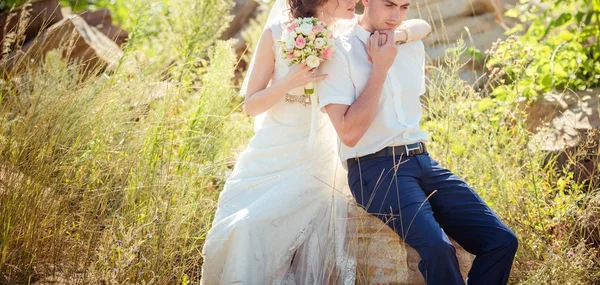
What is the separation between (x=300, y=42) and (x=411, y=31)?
2.13ft

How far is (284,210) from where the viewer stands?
3.75m

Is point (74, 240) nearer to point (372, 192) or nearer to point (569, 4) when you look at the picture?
point (372, 192)

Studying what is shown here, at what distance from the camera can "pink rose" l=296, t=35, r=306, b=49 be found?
3566mm

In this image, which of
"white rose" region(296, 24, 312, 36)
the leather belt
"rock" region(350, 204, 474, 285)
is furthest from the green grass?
the leather belt

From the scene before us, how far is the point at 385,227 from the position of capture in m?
3.62

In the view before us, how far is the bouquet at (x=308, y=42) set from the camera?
11.7 ft

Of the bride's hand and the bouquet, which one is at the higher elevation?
the bouquet

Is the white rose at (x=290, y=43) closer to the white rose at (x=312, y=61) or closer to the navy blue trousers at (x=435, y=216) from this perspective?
the white rose at (x=312, y=61)

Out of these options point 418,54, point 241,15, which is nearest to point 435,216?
point 418,54

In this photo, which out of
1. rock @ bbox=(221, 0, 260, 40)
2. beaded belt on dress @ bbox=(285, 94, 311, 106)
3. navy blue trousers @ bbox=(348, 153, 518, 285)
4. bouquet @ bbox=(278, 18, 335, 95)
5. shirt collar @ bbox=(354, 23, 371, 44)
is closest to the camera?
navy blue trousers @ bbox=(348, 153, 518, 285)

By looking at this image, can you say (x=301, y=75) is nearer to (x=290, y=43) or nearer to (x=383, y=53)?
(x=290, y=43)

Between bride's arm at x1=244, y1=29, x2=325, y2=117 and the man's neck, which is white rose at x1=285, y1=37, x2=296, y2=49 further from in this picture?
the man's neck

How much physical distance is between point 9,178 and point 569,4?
15.0 feet

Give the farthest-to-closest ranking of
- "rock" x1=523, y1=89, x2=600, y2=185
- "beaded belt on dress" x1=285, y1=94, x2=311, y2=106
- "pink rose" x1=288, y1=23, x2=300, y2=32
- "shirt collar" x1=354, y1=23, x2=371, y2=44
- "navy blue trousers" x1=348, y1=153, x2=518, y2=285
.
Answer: "rock" x1=523, y1=89, x2=600, y2=185, "beaded belt on dress" x1=285, y1=94, x2=311, y2=106, "shirt collar" x1=354, y1=23, x2=371, y2=44, "pink rose" x1=288, y1=23, x2=300, y2=32, "navy blue trousers" x1=348, y1=153, x2=518, y2=285
